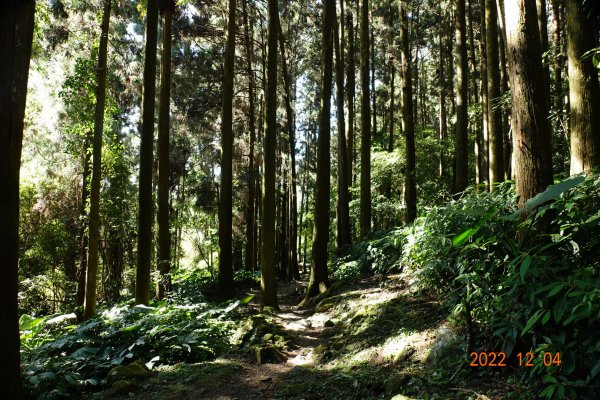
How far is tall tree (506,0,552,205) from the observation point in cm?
367

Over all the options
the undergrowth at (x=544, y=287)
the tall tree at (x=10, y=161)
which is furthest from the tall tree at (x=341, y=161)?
the tall tree at (x=10, y=161)

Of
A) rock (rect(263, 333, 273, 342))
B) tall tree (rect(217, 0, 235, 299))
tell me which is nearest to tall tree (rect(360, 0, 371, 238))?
tall tree (rect(217, 0, 235, 299))

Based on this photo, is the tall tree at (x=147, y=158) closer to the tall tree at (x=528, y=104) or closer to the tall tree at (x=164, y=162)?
the tall tree at (x=164, y=162)

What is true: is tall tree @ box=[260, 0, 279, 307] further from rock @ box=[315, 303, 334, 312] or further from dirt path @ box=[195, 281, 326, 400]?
dirt path @ box=[195, 281, 326, 400]

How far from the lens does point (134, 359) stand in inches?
249

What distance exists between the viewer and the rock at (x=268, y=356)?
19.9 feet

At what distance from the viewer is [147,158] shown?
9.07 metres

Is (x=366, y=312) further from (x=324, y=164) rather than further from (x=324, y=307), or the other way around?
(x=324, y=164)

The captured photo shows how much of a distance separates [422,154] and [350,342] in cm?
1586

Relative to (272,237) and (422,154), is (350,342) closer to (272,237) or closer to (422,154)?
(272,237)

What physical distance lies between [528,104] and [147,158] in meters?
7.73

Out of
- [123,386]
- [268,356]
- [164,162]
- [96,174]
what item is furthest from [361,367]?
[164,162]

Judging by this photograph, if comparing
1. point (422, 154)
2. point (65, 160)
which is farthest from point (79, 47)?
point (422, 154)

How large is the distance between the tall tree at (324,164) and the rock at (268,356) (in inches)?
179
